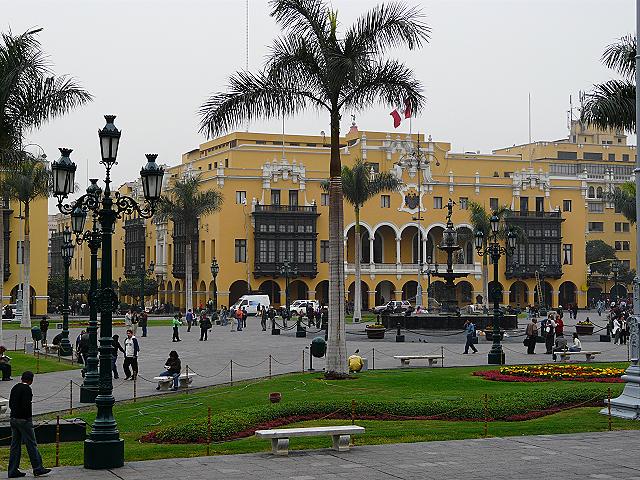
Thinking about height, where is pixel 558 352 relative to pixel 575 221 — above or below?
below

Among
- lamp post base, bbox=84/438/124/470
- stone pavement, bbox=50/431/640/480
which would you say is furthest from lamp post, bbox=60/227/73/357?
stone pavement, bbox=50/431/640/480

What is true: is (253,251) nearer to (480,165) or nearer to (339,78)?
(480,165)

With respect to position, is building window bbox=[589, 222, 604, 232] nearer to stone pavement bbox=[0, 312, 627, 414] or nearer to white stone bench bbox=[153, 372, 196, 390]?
stone pavement bbox=[0, 312, 627, 414]

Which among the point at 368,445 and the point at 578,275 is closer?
the point at 368,445

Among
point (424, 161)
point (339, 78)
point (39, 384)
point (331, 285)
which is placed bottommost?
point (39, 384)

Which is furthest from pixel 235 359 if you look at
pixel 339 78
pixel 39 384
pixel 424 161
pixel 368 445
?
pixel 424 161

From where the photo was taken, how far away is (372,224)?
90062 millimetres

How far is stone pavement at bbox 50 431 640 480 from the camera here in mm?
12891

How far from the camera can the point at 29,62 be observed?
26359 millimetres

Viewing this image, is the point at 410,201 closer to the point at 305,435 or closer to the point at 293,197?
the point at 293,197

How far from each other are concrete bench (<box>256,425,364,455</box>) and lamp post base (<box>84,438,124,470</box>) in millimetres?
1997

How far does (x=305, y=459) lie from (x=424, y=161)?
79675 mm

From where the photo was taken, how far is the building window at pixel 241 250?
281ft

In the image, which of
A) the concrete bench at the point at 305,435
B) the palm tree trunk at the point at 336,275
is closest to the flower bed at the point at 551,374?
the palm tree trunk at the point at 336,275
